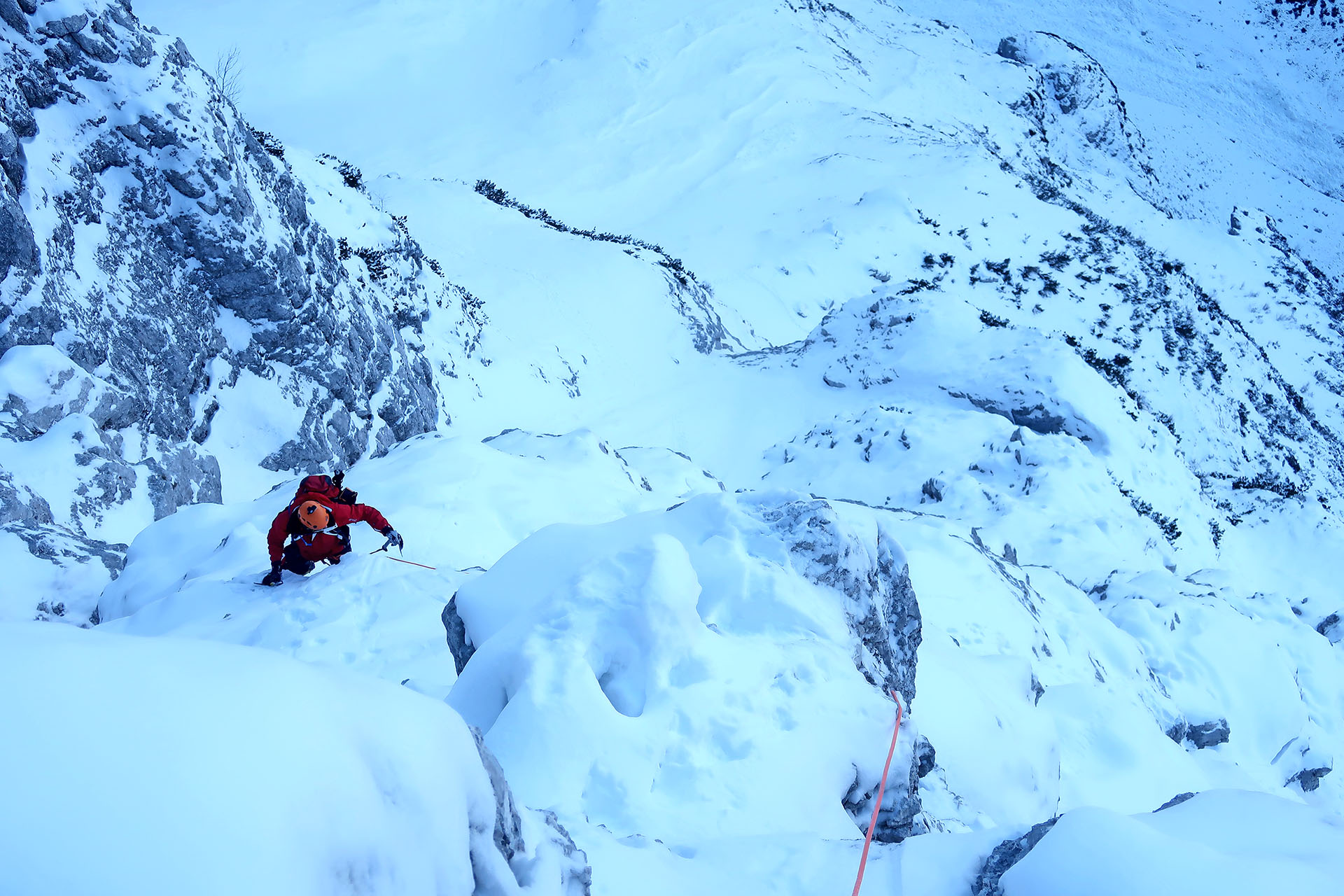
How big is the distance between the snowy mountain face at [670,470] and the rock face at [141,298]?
0.05m

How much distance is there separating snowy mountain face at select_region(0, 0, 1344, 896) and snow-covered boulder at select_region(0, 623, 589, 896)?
2 cm

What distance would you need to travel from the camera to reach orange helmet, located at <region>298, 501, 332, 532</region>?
6215mm

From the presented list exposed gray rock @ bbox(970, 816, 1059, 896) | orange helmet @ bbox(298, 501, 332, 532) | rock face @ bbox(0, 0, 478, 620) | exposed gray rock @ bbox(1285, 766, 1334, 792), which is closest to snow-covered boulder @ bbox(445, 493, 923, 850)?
exposed gray rock @ bbox(970, 816, 1059, 896)

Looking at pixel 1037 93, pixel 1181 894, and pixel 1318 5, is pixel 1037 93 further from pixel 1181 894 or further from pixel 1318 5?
pixel 1181 894

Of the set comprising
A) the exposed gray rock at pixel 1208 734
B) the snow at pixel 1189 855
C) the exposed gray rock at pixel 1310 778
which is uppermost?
the snow at pixel 1189 855

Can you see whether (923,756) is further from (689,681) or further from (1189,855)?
(1189,855)

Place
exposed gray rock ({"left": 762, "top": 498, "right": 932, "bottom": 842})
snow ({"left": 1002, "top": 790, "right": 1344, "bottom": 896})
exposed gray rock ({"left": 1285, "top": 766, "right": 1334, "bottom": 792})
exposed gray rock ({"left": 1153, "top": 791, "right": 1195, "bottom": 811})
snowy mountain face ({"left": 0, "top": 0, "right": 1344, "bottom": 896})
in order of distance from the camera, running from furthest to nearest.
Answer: exposed gray rock ({"left": 1285, "top": 766, "right": 1334, "bottom": 792})
exposed gray rock ({"left": 762, "top": 498, "right": 932, "bottom": 842})
exposed gray rock ({"left": 1153, "top": 791, "right": 1195, "bottom": 811})
snowy mountain face ({"left": 0, "top": 0, "right": 1344, "bottom": 896})
snow ({"left": 1002, "top": 790, "right": 1344, "bottom": 896})

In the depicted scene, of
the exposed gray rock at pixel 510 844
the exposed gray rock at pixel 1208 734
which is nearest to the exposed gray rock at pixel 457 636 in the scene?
the exposed gray rock at pixel 510 844

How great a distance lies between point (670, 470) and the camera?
37.5 feet

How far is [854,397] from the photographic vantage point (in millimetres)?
16750

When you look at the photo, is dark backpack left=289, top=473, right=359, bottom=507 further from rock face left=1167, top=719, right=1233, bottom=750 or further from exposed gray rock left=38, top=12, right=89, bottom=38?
rock face left=1167, top=719, right=1233, bottom=750

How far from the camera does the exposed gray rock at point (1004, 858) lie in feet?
10.2

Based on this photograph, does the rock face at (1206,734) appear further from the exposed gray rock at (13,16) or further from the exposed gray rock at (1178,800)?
the exposed gray rock at (13,16)

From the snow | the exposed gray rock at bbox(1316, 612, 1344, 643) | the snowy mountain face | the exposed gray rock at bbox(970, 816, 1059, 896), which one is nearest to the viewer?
the snow
